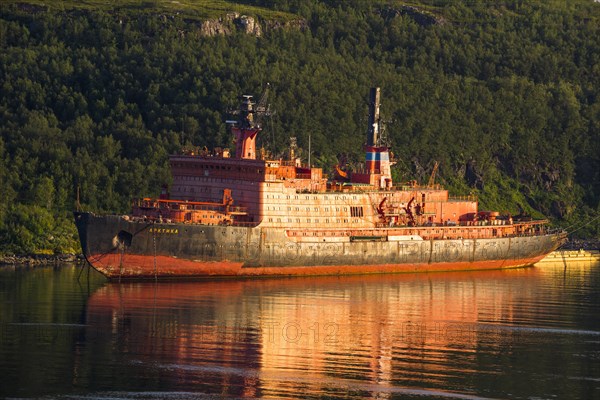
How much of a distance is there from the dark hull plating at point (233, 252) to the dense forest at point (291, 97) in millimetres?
16541

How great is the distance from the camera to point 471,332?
7481 centimetres

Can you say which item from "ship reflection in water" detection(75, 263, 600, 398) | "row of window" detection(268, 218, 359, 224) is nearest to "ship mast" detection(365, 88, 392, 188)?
"row of window" detection(268, 218, 359, 224)

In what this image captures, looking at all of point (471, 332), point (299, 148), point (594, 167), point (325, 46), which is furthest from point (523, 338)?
point (325, 46)

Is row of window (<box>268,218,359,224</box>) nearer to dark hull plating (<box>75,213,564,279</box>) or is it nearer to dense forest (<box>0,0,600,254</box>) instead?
dark hull plating (<box>75,213,564,279</box>)

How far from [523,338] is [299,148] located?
202ft

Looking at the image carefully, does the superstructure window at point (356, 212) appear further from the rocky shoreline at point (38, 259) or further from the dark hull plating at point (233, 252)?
the rocky shoreline at point (38, 259)

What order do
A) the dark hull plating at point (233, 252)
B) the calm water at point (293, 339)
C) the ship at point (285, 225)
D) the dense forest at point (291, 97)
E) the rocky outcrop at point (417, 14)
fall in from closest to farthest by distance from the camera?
the calm water at point (293, 339)
the dark hull plating at point (233, 252)
the ship at point (285, 225)
the dense forest at point (291, 97)
the rocky outcrop at point (417, 14)

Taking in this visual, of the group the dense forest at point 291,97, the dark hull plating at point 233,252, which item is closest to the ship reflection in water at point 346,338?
the dark hull plating at point 233,252

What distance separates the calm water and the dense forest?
24215mm

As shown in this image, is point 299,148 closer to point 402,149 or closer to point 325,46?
point 402,149

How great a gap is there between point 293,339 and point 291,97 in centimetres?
7301

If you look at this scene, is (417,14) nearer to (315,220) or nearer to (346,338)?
(315,220)

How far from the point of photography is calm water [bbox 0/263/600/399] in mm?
60188

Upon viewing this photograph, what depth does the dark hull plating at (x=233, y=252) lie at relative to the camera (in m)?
89.1
